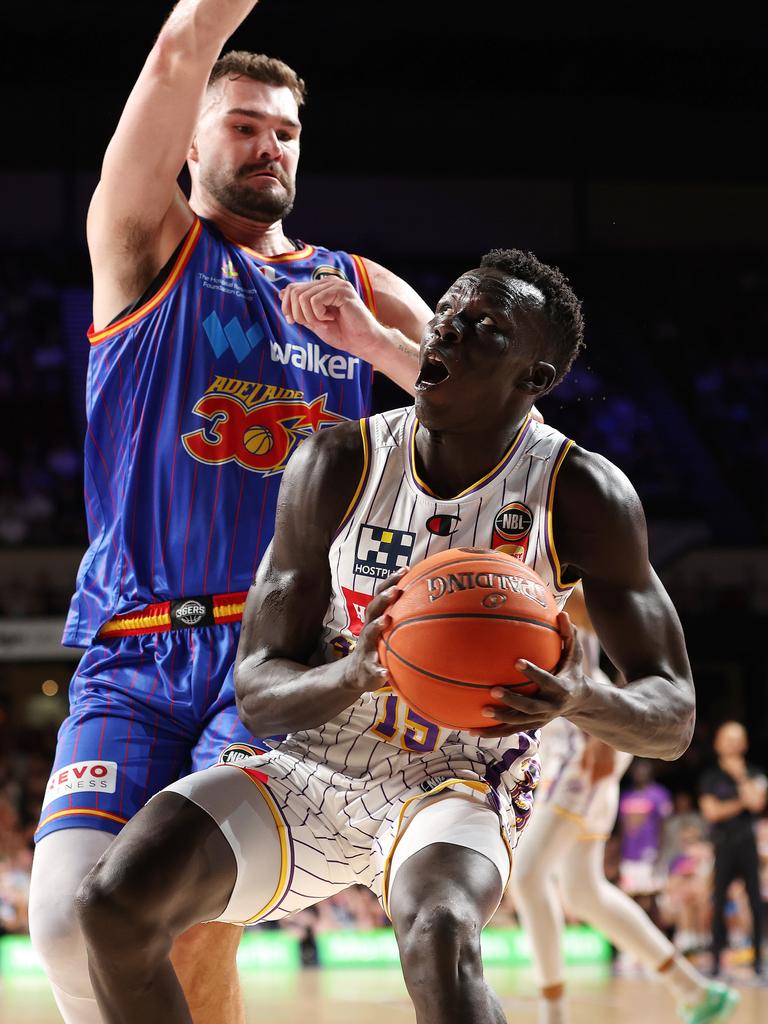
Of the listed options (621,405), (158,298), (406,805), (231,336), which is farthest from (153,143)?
(621,405)

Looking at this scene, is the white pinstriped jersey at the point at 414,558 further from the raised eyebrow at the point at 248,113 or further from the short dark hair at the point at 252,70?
the short dark hair at the point at 252,70

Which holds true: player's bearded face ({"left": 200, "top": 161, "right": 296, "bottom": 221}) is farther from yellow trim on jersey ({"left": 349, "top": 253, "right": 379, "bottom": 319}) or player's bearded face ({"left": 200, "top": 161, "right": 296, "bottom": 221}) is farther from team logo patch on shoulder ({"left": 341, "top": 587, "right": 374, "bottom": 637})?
team logo patch on shoulder ({"left": 341, "top": 587, "right": 374, "bottom": 637})

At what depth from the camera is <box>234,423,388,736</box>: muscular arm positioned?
2.74 metres

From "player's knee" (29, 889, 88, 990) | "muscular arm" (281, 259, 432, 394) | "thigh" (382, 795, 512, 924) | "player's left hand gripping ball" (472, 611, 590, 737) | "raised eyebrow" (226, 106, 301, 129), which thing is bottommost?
"player's knee" (29, 889, 88, 990)

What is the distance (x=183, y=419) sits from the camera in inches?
132

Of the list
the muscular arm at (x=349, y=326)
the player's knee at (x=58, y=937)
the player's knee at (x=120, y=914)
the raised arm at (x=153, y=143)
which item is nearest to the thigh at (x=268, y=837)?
the player's knee at (x=120, y=914)

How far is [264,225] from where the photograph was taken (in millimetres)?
3727

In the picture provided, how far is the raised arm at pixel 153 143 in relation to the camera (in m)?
3.22

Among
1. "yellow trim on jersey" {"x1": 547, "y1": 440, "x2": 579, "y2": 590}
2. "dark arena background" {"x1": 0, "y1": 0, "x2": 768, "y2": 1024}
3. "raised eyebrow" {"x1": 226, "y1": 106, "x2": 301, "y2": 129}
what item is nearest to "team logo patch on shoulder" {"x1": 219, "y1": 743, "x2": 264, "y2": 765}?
"yellow trim on jersey" {"x1": 547, "y1": 440, "x2": 579, "y2": 590}

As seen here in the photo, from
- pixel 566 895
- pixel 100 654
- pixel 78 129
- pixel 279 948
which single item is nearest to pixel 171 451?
pixel 100 654

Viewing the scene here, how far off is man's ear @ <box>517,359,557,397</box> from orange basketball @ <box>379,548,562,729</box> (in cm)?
57

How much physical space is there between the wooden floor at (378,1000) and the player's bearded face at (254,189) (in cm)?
448

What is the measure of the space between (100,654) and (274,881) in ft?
2.72

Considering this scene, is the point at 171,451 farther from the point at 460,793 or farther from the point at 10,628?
the point at 10,628
